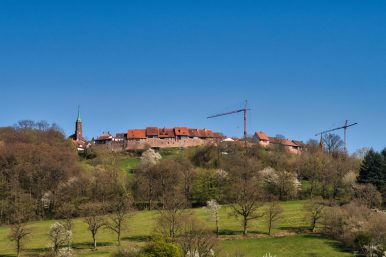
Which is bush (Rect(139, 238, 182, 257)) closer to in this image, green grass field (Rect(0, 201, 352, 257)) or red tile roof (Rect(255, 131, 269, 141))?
green grass field (Rect(0, 201, 352, 257))

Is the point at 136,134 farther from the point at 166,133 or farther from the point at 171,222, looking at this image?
the point at 171,222

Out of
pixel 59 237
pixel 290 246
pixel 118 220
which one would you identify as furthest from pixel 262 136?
pixel 59 237

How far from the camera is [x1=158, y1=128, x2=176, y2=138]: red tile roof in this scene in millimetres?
173125

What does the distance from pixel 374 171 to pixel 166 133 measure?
302 feet

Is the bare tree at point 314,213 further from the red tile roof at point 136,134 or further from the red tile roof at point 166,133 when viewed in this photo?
the red tile roof at point 166,133

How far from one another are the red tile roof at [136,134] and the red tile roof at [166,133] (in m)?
5.41

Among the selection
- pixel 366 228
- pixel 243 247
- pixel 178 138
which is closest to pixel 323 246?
pixel 366 228

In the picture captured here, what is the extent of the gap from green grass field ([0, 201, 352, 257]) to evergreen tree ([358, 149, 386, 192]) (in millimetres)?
16668

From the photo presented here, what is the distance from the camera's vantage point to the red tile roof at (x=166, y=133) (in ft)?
568

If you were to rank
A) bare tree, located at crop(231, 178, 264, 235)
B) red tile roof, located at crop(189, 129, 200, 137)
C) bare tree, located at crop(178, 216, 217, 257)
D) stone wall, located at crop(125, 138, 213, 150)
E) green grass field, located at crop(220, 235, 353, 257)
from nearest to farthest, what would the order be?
bare tree, located at crop(178, 216, 217, 257) < green grass field, located at crop(220, 235, 353, 257) < bare tree, located at crop(231, 178, 264, 235) < stone wall, located at crop(125, 138, 213, 150) < red tile roof, located at crop(189, 129, 200, 137)

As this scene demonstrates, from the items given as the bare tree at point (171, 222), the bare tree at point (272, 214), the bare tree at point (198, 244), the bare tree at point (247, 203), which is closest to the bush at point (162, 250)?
the bare tree at point (198, 244)

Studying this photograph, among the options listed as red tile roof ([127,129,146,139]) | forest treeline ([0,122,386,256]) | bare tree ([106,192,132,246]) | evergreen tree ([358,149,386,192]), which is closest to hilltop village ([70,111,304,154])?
red tile roof ([127,129,146,139])

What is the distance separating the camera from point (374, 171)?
91000 mm

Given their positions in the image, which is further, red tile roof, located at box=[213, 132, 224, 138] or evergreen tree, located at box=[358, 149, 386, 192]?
red tile roof, located at box=[213, 132, 224, 138]
